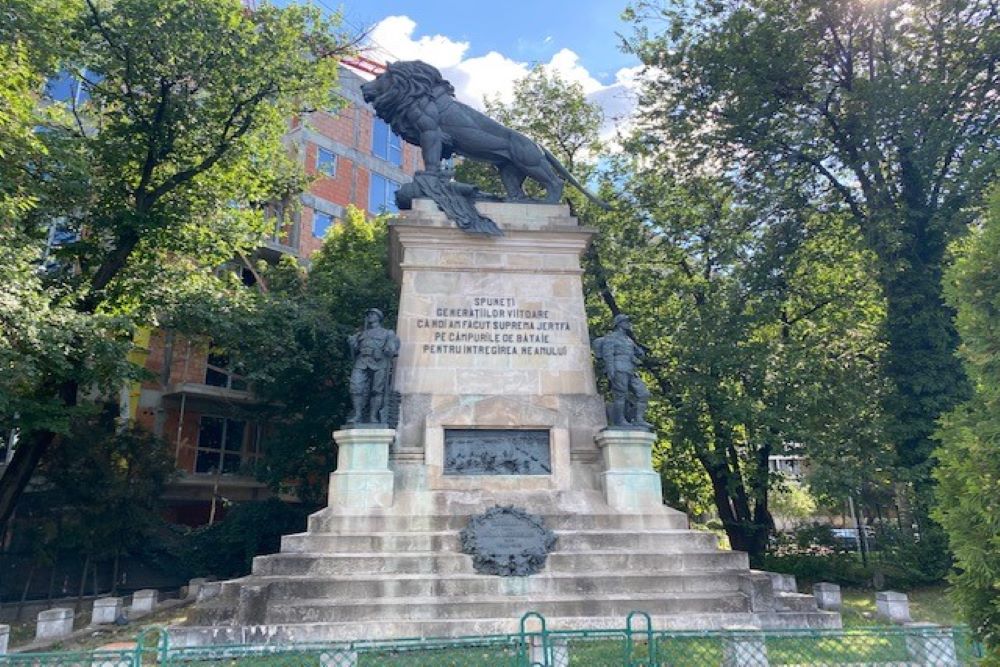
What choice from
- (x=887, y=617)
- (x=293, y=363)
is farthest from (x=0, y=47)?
(x=887, y=617)

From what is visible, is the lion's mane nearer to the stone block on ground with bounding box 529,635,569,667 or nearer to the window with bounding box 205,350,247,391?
the stone block on ground with bounding box 529,635,569,667

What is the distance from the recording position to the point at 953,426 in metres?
5.54

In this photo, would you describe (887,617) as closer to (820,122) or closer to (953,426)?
(953,426)

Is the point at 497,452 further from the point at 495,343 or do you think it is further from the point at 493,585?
the point at 493,585

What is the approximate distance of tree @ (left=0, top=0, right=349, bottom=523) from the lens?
15570 mm

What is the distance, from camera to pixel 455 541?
9445mm

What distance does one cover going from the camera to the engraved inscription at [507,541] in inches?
359

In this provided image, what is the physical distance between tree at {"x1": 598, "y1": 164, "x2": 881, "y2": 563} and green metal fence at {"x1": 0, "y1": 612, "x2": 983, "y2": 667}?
35.7ft

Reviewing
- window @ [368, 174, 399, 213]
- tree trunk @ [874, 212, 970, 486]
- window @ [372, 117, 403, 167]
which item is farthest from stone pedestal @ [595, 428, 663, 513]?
window @ [372, 117, 403, 167]

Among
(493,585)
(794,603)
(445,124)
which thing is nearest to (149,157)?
(445,124)

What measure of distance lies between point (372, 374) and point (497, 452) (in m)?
2.17

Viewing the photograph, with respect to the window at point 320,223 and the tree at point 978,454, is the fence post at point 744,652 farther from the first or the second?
the window at point 320,223

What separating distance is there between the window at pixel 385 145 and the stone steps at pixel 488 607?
1304 inches

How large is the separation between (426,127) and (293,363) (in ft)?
26.9
